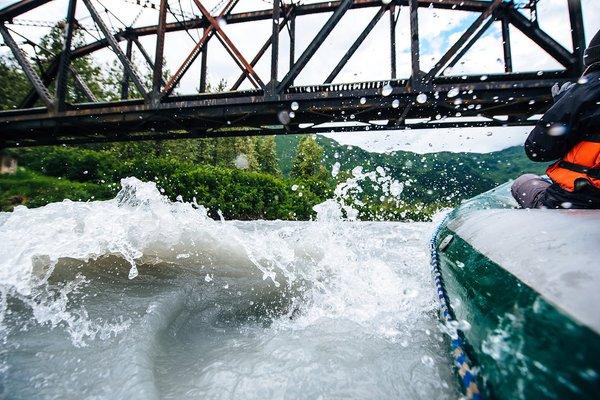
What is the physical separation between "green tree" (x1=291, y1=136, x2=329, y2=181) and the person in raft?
1383 inches

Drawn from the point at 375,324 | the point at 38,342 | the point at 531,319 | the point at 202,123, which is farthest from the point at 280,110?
the point at 531,319

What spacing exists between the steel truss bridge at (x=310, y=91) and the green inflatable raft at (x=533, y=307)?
3.71 meters

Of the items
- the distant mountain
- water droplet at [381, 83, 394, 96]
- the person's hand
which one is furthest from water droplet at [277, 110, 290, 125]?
the distant mountain

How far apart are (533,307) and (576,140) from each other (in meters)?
1.39

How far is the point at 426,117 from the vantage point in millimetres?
5598

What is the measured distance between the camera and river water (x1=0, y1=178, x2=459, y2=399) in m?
1.44

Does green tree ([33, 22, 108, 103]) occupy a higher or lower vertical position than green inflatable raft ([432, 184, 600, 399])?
higher

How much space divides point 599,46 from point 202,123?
5691 mm

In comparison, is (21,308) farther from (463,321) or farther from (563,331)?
(563,331)

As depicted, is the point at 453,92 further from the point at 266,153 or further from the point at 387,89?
the point at 266,153

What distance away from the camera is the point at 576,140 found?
168 centimetres

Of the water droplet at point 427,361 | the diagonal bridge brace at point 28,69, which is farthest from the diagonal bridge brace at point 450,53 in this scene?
the diagonal bridge brace at point 28,69

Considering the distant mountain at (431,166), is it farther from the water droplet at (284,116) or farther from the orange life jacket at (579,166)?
the orange life jacket at (579,166)

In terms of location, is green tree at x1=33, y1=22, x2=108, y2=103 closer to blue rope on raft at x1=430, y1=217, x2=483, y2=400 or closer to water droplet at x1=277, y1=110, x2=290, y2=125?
water droplet at x1=277, y1=110, x2=290, y2=125
